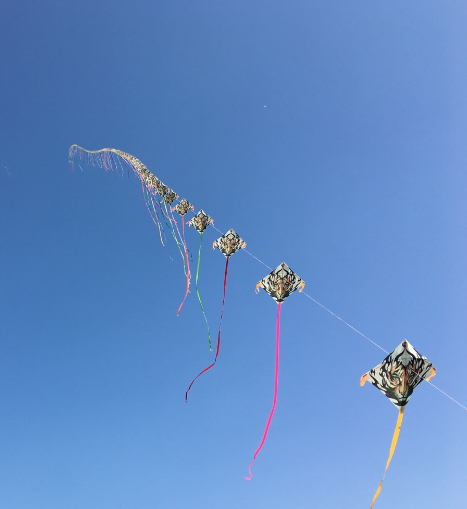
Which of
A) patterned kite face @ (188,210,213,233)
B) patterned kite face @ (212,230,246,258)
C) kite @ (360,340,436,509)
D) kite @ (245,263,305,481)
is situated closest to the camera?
kite @ (360,340,436,509)

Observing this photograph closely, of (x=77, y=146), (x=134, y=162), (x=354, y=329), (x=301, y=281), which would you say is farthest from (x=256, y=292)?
(x=77, y=146)

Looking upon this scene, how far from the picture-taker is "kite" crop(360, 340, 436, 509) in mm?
2854

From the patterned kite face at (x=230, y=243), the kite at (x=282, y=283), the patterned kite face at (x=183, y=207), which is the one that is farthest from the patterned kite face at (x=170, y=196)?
the kite at (x=282, y=283)

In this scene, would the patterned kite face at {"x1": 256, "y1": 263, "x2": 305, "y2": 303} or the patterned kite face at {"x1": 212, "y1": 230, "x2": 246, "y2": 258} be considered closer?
the patterned kite face at {"x1": 256, "y1": 263, "x2": 305, "y2": 303}

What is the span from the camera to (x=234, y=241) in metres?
5.40

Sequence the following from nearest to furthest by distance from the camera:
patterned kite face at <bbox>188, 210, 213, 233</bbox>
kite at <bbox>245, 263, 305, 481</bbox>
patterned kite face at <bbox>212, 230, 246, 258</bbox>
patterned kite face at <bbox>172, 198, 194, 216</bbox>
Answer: kite at <bbox>245, 263, 305, 481</bbox>, patterned kite face at <bbox>212, 230, 246, 258</bbox>, patterned kite face at <bbox>172, 198, 194, 216</bbox>, patterned kite face at <bbox>188, 210, 213, 233</bbox>

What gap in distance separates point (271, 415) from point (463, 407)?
1.82m

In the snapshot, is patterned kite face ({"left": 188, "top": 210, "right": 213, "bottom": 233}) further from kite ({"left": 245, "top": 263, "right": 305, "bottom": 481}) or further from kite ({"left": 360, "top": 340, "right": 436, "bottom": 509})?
kite ({"left": 360, "top": 340, "right": 436, "bottom": 509})

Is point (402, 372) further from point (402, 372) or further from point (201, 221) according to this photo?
point (201, 221)

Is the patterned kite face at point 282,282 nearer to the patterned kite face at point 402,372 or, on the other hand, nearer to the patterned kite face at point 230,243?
the patterned kite face at point 230,243

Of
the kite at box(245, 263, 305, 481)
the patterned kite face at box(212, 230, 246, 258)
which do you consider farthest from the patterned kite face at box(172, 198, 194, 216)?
the kite at box(245, 263, 305, 481)

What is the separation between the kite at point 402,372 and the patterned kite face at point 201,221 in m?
3.90

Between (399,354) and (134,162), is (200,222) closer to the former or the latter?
(134,162)

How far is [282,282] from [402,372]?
1.91 metres
